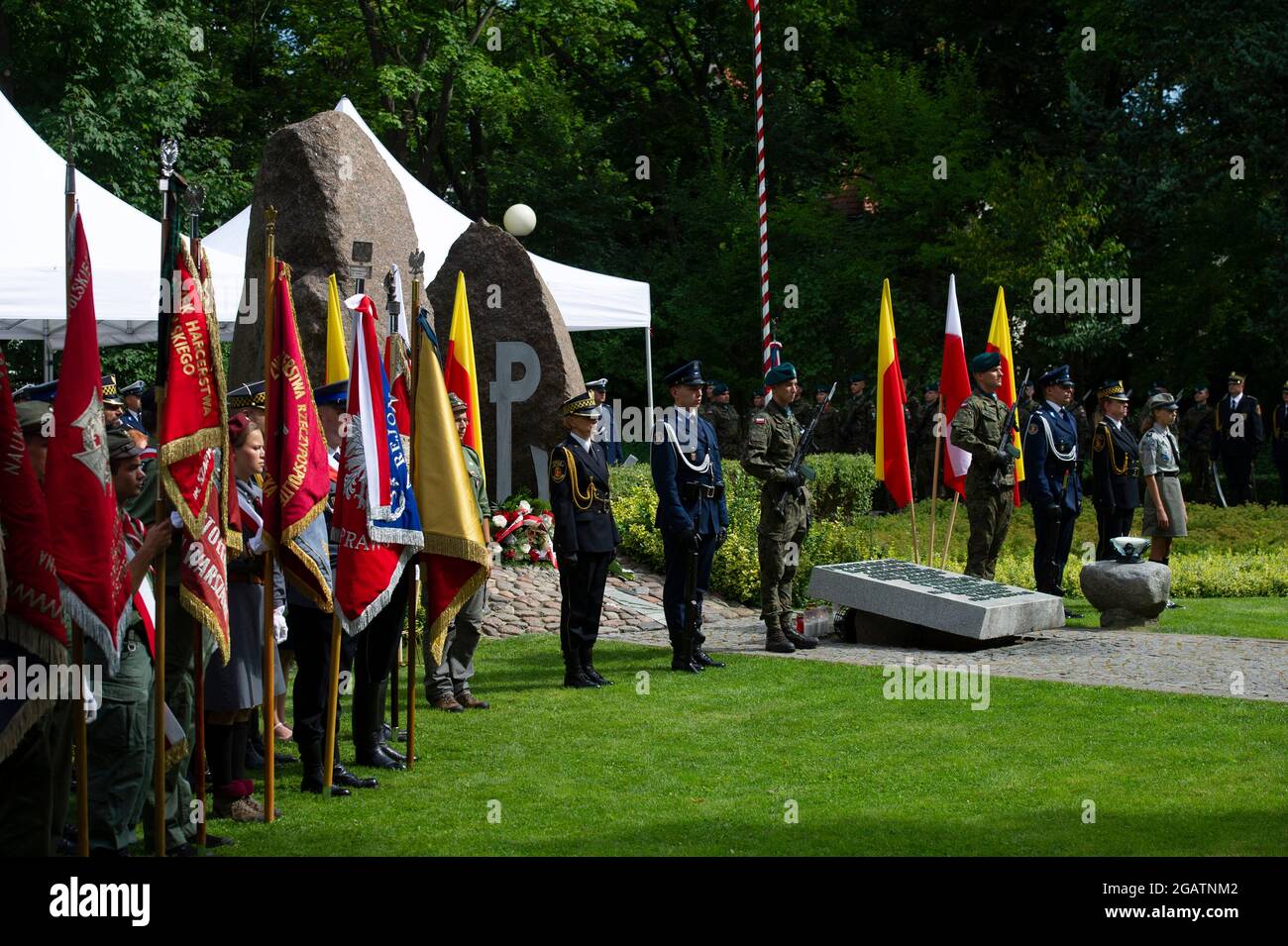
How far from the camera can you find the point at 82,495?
210 inches

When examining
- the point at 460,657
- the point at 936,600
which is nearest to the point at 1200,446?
the point at 936,600

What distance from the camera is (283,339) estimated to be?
7414 millimetres

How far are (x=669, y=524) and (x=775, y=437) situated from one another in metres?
1.35

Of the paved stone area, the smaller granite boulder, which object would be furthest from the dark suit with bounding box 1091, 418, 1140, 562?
the paved stone area

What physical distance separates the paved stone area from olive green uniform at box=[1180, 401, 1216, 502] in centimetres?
1319

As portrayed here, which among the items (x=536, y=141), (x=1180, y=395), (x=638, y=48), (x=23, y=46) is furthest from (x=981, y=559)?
(x=638, y=48)

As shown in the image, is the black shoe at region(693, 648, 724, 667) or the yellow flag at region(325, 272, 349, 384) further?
the black shoe at region(693, 648, 724, 667)

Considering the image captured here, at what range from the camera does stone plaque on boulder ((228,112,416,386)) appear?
601 inches

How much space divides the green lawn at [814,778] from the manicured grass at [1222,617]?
4099 millimetres
